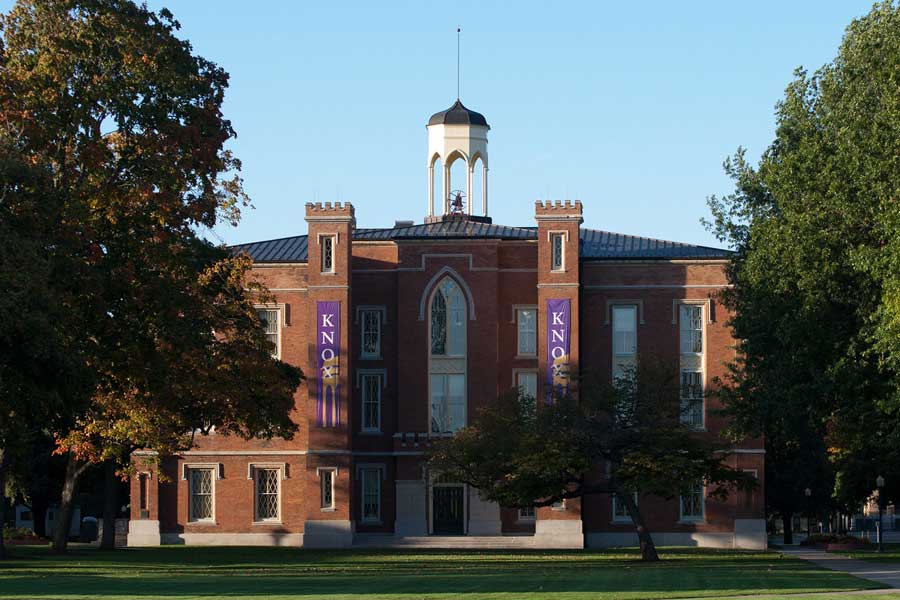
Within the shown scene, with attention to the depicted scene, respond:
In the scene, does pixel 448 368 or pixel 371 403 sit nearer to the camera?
pixel 448 368

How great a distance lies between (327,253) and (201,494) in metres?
11.8

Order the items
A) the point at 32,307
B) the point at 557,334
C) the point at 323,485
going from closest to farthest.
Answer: the point at 32,307, the point at 557,334, the point at 323,485

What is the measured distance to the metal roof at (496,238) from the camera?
2483 inches

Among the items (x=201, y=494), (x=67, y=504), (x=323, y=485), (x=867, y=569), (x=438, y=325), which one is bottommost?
(x=867, y=569)

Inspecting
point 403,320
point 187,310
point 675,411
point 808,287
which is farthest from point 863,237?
point 403,320

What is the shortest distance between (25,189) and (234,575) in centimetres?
1061

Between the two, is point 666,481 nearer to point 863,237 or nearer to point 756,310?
point 756,310

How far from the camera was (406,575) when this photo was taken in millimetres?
36312

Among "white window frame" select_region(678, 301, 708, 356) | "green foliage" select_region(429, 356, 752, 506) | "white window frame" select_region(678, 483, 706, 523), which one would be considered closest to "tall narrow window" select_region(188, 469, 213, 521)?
"green foliage" select_region(429, 356, 752, 506)

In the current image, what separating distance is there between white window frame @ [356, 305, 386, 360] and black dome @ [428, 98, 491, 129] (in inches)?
385

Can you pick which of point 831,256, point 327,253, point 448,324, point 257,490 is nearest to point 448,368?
point 448,324

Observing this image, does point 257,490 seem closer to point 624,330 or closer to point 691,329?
point 624,330

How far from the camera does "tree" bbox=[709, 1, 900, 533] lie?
38.2 meters

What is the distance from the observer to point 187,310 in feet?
122
